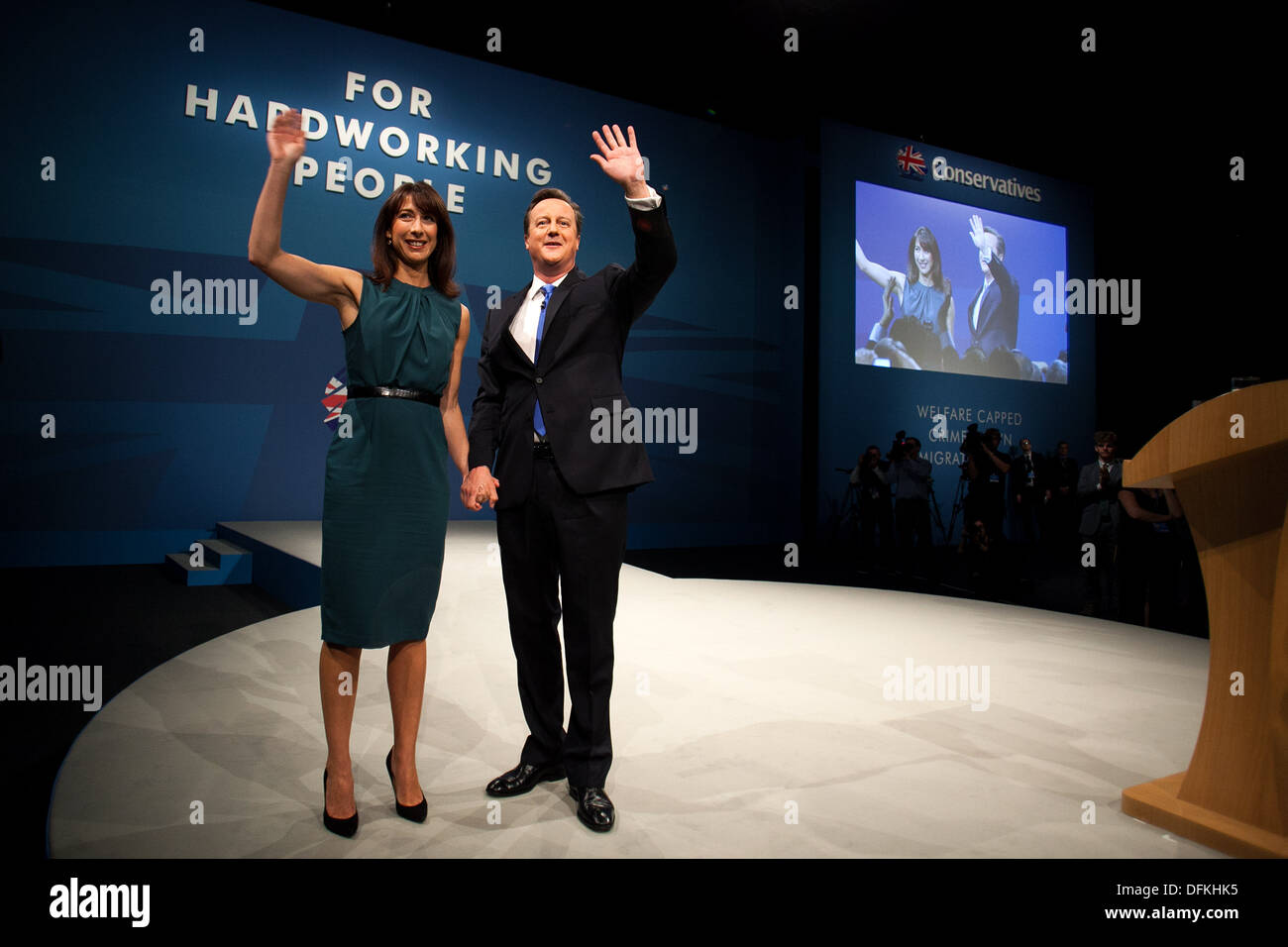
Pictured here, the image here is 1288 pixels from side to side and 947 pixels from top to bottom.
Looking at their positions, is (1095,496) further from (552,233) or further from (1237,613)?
(552,233)

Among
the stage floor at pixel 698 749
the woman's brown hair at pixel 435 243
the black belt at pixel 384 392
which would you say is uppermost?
the woman's brown hair at pixel 435 243

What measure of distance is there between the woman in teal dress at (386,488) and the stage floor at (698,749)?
0.60 feet

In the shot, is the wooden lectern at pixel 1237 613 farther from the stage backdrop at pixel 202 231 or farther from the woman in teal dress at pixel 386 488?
the stage backdrop at pixel 202 231

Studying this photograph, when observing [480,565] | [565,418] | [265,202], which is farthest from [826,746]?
[480,565]

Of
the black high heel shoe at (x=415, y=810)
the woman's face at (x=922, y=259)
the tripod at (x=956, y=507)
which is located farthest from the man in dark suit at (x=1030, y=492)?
the black high heel shoe at (x=415, y=810)

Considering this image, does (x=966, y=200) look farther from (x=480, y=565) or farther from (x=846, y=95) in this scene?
(x=480, y=565)

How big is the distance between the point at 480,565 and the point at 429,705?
1.94m

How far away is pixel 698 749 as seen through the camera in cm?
195

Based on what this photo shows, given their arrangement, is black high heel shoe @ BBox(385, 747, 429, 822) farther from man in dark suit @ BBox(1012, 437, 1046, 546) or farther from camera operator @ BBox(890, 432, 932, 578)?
man in dark suit @ BBox(1012, 437, 1046, 546)

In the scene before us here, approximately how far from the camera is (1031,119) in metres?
8.27

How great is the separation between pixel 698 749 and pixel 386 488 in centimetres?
100

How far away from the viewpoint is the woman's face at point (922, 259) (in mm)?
8867

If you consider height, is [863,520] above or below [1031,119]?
below

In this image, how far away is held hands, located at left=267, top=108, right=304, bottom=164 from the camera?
1395 millimetres
